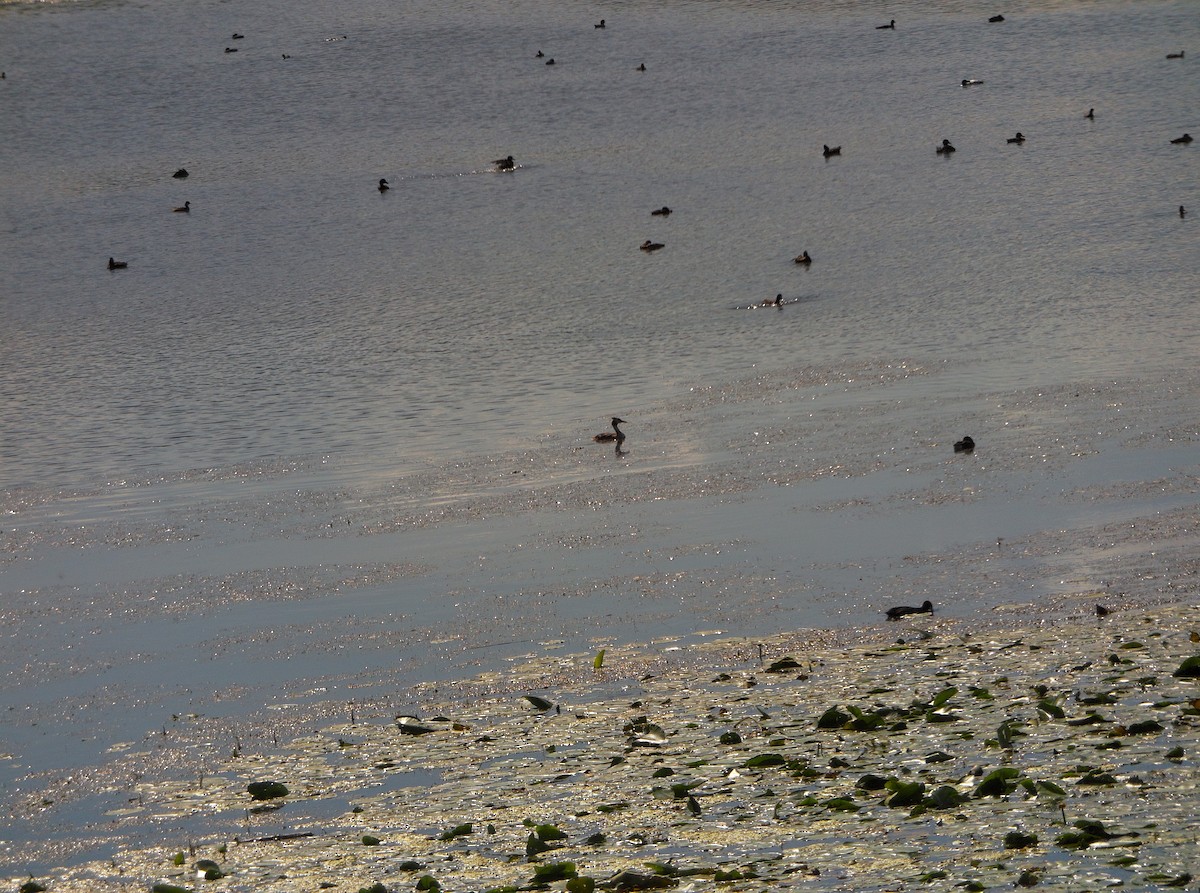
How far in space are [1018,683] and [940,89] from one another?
1815 inches

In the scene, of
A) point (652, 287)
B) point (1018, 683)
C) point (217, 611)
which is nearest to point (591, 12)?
point (652, 287)

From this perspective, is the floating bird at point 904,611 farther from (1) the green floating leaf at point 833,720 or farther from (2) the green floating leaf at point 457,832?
(2) the green floating leaf at point 457,832

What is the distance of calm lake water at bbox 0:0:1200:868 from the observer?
15.3 m

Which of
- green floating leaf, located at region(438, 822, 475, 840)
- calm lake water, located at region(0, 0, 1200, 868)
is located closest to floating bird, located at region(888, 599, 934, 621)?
calm lake water, located at region(0, 0, 1200, 868)

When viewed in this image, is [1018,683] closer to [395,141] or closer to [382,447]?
[382,447]

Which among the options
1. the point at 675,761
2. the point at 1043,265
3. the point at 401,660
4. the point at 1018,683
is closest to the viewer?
the point at 675,761

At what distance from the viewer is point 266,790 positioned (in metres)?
10.6

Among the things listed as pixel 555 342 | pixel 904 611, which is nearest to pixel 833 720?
pixel 904 611

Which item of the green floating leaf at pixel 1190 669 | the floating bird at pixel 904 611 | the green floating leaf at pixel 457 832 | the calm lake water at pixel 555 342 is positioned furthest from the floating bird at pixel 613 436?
the green floating leaf at pixel 457 832

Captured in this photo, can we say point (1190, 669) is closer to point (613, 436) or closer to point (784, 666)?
point (784, 666)

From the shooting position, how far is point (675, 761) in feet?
33.7

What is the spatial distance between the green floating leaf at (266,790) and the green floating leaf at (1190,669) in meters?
6.02

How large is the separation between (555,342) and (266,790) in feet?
60.2

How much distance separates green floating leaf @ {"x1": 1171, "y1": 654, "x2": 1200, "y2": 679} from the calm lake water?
3591mm
